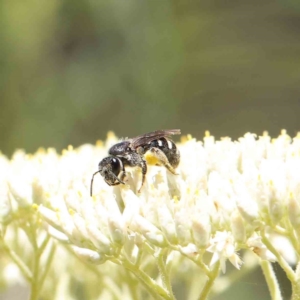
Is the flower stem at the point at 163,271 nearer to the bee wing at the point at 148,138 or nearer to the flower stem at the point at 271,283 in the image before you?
the flower stem at the point at 271,283

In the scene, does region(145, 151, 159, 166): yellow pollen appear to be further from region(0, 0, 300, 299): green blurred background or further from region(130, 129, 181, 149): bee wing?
region(0, 0, 300, 299): green blurred background

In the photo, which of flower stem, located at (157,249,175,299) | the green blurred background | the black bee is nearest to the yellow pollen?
the black bee

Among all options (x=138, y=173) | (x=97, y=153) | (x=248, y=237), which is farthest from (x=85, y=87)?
(x=248, y=237)

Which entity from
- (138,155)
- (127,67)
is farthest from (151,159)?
(127,67)

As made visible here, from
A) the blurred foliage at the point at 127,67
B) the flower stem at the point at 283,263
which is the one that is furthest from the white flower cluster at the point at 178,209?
the blurred foliage at the point at 127,67

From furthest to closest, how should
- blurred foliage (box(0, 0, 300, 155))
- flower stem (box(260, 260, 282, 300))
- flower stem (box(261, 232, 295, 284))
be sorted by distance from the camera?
1. blurred foliage (box(0, 0, 300, 155))
2. flower stem (box(260, 260, 282, 300))
3. flower stem (box(261, 232, 295, 284))

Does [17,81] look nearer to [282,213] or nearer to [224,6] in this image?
[224,6]
